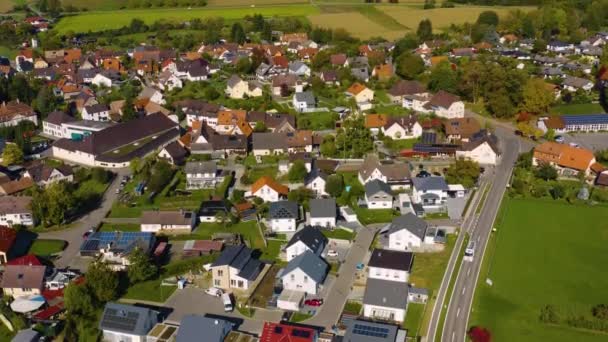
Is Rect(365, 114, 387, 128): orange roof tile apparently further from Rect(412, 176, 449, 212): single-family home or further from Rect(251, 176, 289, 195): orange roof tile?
Rect(251, 176, 289, 195): orange roof tile

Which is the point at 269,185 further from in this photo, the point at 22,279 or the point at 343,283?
the point at 22,279

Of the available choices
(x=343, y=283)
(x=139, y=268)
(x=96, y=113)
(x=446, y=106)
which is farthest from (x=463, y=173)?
(x=96, y=113)

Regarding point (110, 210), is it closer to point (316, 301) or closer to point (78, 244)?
point (78, 244)

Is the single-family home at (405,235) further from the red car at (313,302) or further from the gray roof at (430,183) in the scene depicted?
the red car at (313,302)

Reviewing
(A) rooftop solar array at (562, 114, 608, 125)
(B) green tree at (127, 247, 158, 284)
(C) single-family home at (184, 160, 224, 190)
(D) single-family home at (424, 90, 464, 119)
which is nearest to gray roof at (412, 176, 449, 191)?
(C) single-family home at (184, 160, 224, 190)

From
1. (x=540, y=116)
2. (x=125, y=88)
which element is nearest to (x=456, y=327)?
(x=540, y=116)

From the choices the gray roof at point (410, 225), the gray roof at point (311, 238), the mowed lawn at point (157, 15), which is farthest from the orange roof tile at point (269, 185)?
the mowed lawn at point (157, 15)
